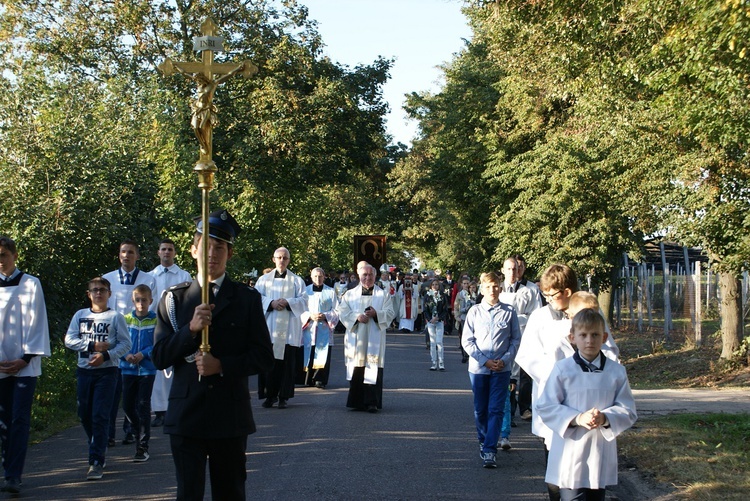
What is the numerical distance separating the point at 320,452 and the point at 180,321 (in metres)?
4.86

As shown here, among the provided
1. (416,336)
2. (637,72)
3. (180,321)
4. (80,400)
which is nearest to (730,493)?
(180,321)

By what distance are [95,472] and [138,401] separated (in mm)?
1301

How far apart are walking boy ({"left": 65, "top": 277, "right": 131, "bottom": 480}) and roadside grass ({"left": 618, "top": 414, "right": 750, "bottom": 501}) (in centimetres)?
478

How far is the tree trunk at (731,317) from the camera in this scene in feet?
60.7

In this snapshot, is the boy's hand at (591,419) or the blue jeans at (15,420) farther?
the blue jeans at (15,420)

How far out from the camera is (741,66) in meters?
10.1

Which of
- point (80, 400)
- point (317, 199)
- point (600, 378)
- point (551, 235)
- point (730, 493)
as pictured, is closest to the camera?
point (600, 378)

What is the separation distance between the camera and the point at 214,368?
189 inches

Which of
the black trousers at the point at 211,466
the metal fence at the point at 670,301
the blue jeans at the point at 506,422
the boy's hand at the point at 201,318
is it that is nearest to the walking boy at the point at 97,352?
the black trousers at the point at 211,466

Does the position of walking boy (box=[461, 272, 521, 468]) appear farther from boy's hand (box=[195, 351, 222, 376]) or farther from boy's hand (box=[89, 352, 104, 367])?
boy's hand (box=[195, 351, 222, 376])

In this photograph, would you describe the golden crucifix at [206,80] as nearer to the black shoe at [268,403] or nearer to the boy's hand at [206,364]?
the boy's hand at [206,364]

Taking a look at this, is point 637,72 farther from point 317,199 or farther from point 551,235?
point 317,199

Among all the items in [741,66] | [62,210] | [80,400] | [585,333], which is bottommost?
[80,400]

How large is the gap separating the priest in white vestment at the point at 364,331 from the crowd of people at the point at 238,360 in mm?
20
